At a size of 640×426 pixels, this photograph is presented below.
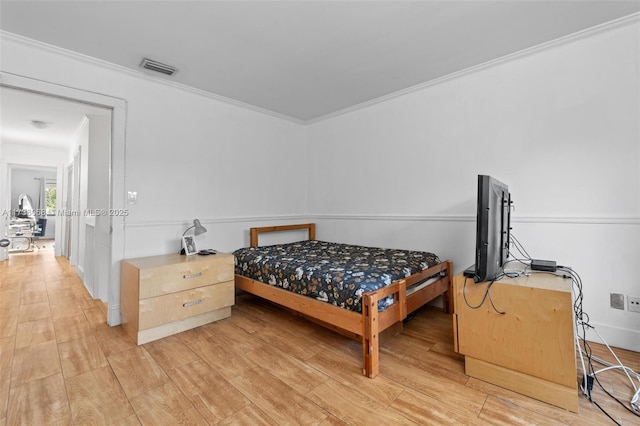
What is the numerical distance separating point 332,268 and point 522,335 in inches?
49.0

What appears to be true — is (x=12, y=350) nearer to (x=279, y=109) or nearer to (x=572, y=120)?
(x=279, y=109)

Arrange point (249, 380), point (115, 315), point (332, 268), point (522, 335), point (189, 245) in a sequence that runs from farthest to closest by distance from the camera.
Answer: point (189, 245), point (115, 315), point (332, 268), point (249, 380), point (522, 335)

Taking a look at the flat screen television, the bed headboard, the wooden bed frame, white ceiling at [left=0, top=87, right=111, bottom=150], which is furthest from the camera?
the bed headboard

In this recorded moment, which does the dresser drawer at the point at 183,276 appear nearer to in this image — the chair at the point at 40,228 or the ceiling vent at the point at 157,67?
the ceiling vent at the point at 157,67

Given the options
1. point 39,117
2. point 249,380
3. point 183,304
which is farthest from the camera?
→ point 39,117

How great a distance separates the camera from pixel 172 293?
89.8 inches

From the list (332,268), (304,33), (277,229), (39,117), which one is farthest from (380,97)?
(39,117)

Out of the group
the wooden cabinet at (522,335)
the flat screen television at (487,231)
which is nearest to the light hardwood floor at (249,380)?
the wooden cabinet at (522,335)

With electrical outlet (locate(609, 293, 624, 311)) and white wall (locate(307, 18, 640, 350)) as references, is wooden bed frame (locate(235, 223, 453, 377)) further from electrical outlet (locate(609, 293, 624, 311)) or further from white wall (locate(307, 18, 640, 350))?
electrical outlet (locate(609, 293, 624, 311))

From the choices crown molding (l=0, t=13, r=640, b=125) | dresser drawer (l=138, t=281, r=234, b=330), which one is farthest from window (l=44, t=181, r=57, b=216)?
dresser drawer (l=138, t=281, r=234, b=330)

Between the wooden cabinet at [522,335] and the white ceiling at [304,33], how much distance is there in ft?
6.00

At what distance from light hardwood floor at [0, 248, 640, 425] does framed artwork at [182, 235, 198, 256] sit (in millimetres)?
749

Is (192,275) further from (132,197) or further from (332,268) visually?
(332,268)

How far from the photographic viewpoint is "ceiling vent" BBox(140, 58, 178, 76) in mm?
2475
